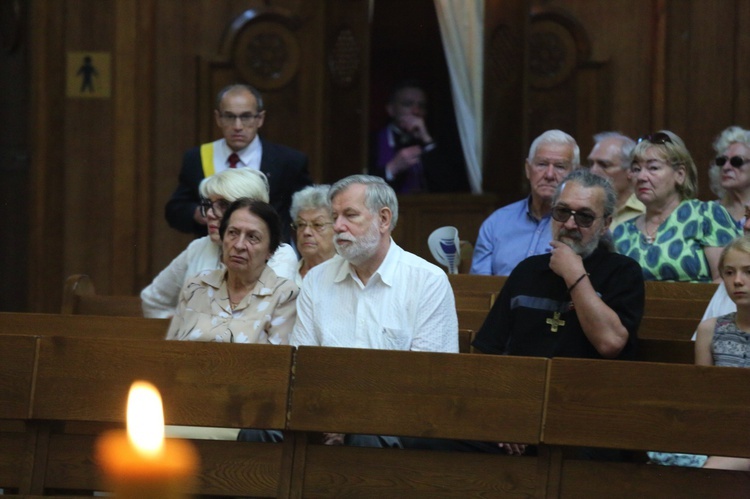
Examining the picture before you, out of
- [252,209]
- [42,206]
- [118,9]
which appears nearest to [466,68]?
[118,9]

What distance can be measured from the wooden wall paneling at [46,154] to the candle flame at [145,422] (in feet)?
24.1

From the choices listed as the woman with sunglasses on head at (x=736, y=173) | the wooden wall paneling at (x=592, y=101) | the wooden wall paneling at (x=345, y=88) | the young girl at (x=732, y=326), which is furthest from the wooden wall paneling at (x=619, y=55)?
the young girl at (x=732, y=326)

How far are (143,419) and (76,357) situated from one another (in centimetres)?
279

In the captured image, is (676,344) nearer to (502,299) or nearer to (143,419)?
(502,299)

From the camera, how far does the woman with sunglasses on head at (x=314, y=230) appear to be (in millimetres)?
4719

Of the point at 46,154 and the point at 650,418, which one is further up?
the point at 46,154

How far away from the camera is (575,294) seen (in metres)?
3.58

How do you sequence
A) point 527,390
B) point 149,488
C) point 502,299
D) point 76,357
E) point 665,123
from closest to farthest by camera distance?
point 149,488 < point 527,390 < point 76,357 < point 502,299 < point 665,123

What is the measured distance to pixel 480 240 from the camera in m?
5.28

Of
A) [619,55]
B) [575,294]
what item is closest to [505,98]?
[619,55]

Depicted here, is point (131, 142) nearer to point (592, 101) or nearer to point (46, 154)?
point (46, 154)

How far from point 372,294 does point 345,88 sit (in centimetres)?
404

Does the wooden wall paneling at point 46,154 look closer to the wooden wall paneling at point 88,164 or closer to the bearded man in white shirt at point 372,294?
the wooden wall paneling at point 88,164

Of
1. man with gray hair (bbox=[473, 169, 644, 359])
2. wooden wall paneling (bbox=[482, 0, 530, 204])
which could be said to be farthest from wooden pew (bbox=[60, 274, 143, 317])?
wooden wall paneling (bbox=[482, 0, 530, 204])
